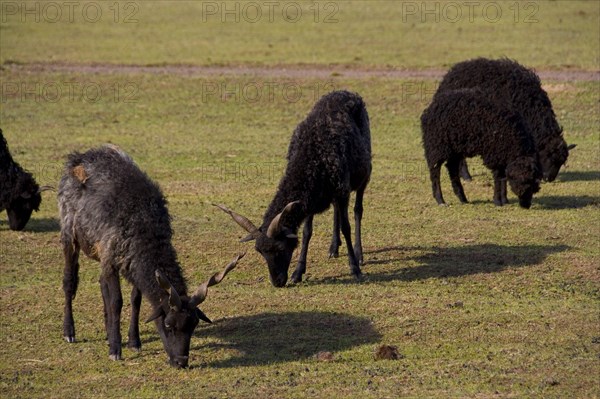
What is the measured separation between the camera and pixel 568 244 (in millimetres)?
15609

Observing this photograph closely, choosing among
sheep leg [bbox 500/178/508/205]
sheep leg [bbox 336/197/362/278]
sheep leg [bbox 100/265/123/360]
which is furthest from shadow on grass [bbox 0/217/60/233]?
sheep leg [bbox 500/178/508/205]

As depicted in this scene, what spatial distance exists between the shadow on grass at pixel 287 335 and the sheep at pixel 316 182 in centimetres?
92

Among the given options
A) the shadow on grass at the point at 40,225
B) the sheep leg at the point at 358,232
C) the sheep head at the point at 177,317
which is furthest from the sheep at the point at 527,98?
the sheep head at the point at 177,317

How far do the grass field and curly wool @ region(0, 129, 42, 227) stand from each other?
41cm

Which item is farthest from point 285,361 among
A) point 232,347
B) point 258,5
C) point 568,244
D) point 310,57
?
point 258,5

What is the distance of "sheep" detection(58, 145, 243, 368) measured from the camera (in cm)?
1057

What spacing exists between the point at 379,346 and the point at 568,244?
523 centimetres

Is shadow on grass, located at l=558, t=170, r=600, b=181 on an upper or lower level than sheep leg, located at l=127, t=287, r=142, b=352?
lower

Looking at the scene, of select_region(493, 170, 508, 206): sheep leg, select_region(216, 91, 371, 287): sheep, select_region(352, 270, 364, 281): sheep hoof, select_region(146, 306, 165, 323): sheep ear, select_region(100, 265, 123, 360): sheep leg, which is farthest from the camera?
select_region(493, 170, 508, 206): sheep leg

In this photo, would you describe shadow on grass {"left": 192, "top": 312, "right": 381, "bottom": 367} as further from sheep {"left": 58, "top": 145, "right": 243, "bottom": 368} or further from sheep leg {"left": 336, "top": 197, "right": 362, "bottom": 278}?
sheep leg {"left": 336, "top": 197, "right": 362, "bottom": 278}

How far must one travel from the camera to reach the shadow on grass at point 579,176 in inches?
795

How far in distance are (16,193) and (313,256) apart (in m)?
4.92

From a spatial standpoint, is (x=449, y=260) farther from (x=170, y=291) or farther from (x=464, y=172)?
(x=464, y=172)

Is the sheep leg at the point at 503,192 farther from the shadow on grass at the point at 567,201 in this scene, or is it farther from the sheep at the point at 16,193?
the sheep at the point at 16,193
